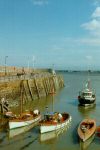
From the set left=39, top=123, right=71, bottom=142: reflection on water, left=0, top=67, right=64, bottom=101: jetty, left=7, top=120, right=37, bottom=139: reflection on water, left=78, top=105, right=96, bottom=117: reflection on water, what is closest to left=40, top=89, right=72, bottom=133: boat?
left=39, top=123, right=71, bottom=142: reflection on water

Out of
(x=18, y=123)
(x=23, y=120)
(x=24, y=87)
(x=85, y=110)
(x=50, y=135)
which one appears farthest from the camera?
(x=24, y=87)

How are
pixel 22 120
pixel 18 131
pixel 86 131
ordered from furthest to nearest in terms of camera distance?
pixel 22 120, pixel 18 131, pixel 86 131

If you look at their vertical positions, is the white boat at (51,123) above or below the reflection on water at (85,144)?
above

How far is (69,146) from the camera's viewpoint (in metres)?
32.5

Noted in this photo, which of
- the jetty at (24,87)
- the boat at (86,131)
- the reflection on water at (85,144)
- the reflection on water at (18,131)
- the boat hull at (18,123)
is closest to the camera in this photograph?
the reflection on water at (85,144)

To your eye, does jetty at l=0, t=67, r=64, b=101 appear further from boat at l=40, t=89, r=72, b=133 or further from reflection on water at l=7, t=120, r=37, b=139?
boat at l=40, t=89, r=72, b=133

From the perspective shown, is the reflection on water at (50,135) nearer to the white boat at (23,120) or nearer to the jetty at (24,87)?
the white boat at (23,120)

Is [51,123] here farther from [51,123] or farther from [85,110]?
[85,110]

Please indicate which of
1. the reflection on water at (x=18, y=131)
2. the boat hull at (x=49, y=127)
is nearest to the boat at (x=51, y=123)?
the boat hull at (x=49, y=127)

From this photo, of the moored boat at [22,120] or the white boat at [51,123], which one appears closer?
the white boat at [51,123]

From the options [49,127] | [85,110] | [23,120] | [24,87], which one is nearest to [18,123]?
[23,120]

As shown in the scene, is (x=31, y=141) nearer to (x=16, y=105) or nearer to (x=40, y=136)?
(x=40, y=136)

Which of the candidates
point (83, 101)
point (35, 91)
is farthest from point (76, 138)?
point (35, 91)

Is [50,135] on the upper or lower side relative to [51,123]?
lower
